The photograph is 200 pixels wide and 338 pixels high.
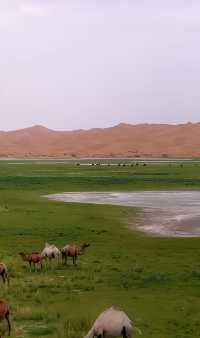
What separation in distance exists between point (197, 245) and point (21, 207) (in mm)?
17023

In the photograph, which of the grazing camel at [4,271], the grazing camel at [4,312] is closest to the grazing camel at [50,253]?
the grazing camel at [4,271]

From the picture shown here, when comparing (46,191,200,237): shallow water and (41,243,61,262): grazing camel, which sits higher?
(41,243,61,262): grazing camel

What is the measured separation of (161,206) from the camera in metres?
40.8

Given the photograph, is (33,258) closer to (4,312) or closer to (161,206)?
(4,312)

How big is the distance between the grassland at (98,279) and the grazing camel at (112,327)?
178 cm

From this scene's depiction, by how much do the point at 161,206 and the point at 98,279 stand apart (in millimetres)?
22395

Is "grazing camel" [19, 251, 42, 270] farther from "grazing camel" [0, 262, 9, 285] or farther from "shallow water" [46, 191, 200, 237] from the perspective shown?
"shallow water" [46, 191, 200, 237]

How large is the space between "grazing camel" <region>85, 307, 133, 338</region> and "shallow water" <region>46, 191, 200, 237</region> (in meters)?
17.8

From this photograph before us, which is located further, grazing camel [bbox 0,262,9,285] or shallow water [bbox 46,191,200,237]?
shallow water [bbox 46,191,200,237]

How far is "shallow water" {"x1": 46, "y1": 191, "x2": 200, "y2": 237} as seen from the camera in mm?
31189

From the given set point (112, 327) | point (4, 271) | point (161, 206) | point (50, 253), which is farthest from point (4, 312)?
point (161, 206)

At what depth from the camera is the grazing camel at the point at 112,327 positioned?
36.5 feet

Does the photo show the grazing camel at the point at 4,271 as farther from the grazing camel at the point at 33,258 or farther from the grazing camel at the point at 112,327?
the grazing camel at the point at 112,327

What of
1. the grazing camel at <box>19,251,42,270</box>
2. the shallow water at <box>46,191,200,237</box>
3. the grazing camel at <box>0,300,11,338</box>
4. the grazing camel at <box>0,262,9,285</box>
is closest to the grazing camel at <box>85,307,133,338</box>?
the grazing camel at <box>0,300,11,338</box>
